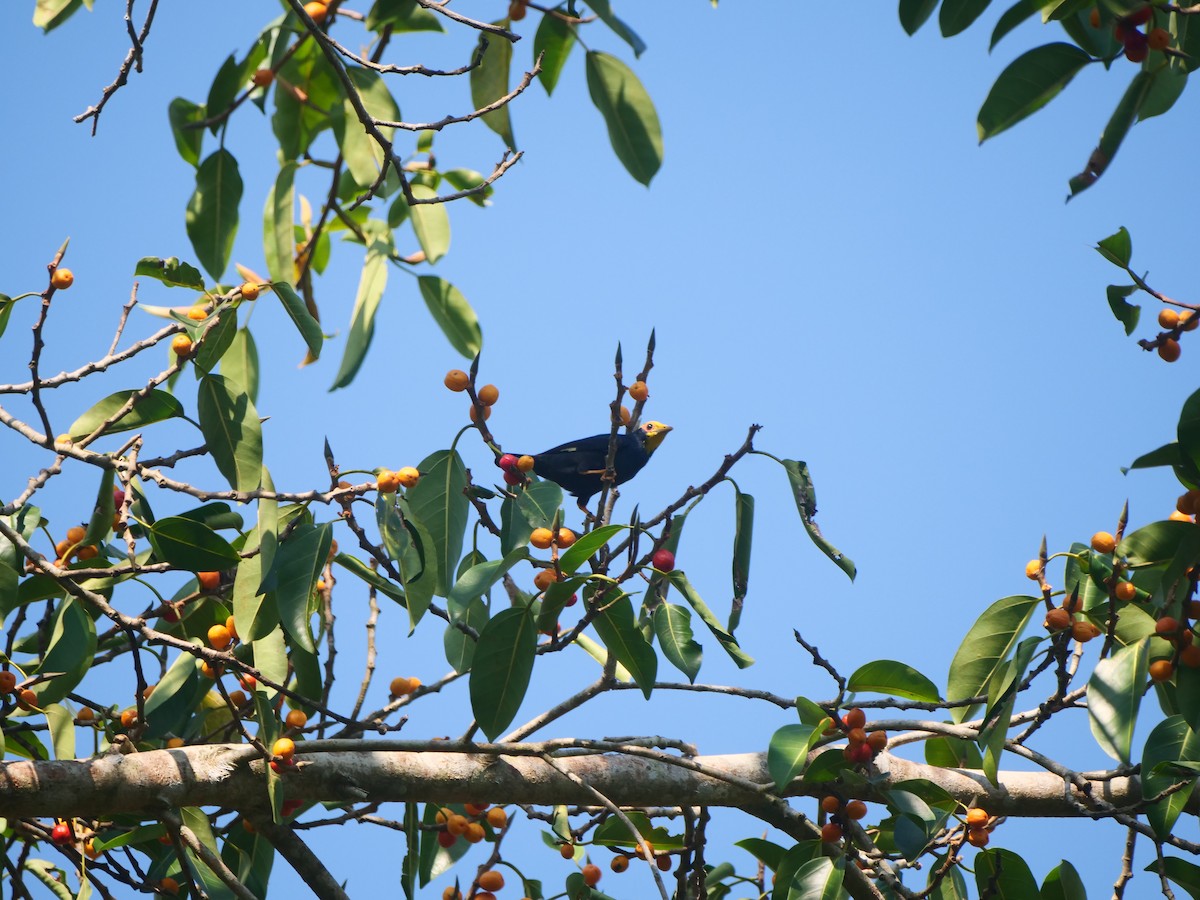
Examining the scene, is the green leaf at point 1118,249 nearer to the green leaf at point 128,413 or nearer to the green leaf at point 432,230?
the green leaf at point 432,230

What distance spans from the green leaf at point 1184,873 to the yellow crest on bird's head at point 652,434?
133 inches

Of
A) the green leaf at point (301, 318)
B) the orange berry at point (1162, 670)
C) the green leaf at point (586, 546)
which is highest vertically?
the green leaf at point (301, 318)

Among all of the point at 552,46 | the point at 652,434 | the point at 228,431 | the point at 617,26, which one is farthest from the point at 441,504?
the point at 652,434

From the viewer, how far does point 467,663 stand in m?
2.61

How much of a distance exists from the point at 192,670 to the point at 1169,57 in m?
2.46

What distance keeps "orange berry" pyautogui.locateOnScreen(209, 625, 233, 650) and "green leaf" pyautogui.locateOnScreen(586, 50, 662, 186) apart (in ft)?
4.56

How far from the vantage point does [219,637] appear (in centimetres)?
240

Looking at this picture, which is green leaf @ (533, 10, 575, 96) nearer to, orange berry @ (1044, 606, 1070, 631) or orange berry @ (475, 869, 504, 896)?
orange berry @ (1044, 606, 1070, 631)

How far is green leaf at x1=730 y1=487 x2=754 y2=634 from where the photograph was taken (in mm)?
2498

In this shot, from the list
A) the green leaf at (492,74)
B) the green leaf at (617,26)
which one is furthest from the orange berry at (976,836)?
the green leaf at (492,74)

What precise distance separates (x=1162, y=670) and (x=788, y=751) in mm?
793

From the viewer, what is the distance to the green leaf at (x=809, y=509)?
238 cm

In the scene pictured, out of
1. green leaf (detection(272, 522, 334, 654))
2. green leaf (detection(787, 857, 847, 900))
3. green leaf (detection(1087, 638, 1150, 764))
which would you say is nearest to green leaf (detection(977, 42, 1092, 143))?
green leaf (detection(1087, 638, 1150, 764))

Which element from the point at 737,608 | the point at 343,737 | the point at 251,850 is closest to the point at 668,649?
the point at 737,608
